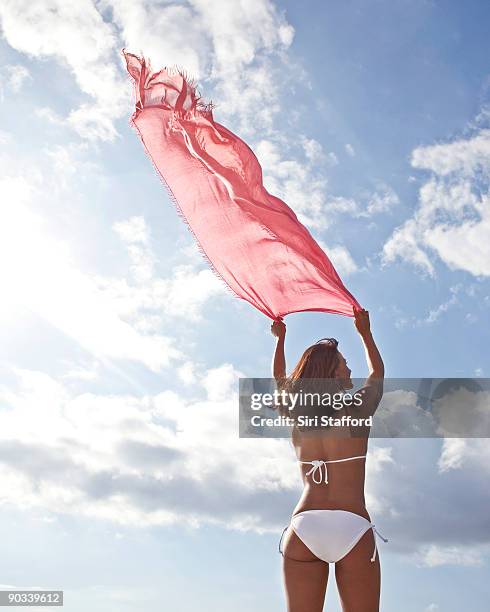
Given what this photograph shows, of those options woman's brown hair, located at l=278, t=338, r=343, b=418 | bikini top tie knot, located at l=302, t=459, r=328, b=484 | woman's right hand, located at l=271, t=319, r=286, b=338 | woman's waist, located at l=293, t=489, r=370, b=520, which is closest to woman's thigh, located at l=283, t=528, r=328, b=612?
woman's waist, located at l=293, t=489, r=370, b=520

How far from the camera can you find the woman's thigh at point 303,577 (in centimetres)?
516

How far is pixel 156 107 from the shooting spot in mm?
7121

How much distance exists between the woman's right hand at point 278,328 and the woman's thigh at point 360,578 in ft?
7.84

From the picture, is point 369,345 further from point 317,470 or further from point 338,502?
point 338,502

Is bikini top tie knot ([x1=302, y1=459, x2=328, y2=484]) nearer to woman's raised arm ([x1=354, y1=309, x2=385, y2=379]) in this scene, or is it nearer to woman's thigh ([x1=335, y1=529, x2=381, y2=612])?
woman's thigh ([x1=335, y1=529, x2=381, y2=612])

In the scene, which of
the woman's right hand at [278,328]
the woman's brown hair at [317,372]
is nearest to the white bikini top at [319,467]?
the woman's brown hair at [317,372]

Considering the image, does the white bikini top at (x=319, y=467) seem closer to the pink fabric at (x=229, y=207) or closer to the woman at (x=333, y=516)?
the woman at (x=333, y=516)

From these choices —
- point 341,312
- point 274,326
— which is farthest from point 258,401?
point 341,312

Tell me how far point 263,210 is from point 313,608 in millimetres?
3992

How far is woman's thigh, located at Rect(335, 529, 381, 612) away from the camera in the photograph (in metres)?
5.04

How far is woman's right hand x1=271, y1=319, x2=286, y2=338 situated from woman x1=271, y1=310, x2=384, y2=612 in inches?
51.6

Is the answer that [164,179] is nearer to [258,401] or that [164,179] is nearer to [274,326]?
[274,326]

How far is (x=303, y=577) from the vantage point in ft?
17.2

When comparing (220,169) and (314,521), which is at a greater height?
(220,169)
